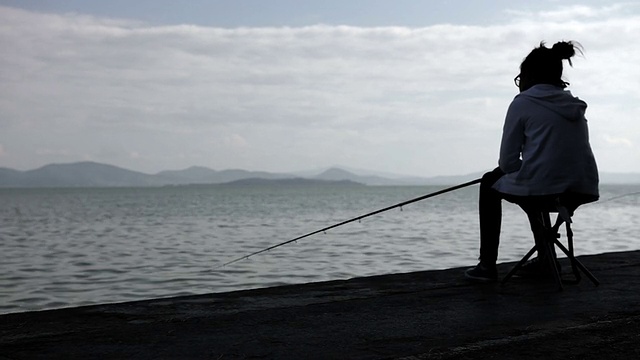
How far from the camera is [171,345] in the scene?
336cm

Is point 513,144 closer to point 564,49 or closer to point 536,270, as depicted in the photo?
point 564,49

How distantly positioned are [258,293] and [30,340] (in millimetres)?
1706

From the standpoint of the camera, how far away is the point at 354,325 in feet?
12.4

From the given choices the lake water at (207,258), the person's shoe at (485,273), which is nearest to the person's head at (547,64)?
the person's shoe at (485,273)

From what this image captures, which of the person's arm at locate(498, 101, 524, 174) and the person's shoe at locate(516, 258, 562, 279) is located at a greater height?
the person's arm at locate(498, 101, 524, 174)

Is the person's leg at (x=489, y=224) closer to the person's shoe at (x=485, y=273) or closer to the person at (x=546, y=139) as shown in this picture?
the person's shoe at (x=485, y=273)

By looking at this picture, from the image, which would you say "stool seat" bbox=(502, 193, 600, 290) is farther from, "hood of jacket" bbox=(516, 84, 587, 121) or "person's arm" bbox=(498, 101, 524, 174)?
"hood of jacket" bbox=(516, 84, 587, 121)

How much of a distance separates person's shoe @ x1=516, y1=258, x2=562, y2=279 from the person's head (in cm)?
131

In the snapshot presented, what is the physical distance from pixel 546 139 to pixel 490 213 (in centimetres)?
65

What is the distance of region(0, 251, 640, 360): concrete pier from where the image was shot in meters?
3.20

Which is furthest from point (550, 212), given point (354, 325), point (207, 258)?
point (207, 258)

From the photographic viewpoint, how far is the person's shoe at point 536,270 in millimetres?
5551

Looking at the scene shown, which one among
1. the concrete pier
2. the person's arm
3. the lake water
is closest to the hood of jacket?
the person's arm

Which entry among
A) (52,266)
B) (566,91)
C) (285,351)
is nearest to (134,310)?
(285,351)
